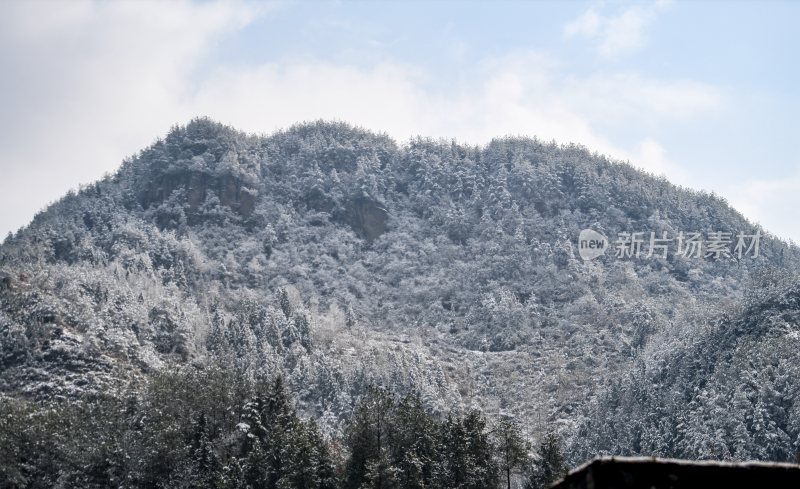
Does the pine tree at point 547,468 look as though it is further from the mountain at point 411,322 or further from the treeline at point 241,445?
the mountain at point 411,322

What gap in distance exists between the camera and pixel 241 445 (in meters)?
69.8

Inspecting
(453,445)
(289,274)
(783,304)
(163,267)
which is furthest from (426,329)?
(453,445)

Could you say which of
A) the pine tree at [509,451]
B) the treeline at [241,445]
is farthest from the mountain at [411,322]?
the pine tree at [509,451]

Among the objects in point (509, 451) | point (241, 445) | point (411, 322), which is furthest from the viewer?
point (411, 322)

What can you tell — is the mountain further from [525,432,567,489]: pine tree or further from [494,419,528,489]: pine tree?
[494,419,528,489]: pine tree

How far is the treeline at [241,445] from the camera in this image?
195 ft

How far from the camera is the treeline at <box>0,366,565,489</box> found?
2340 inches

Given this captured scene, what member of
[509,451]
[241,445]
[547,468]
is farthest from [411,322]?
[509,451]

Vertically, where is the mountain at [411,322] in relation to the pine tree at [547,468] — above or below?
above

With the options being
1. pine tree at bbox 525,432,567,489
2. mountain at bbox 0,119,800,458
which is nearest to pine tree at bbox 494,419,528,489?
pine tree at bbox 525,432,567,489

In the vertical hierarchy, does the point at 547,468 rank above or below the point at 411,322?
below

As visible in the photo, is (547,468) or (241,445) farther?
(241,445)

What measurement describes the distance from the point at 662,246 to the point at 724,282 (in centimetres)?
1901

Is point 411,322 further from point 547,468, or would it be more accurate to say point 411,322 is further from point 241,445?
point 547,468
